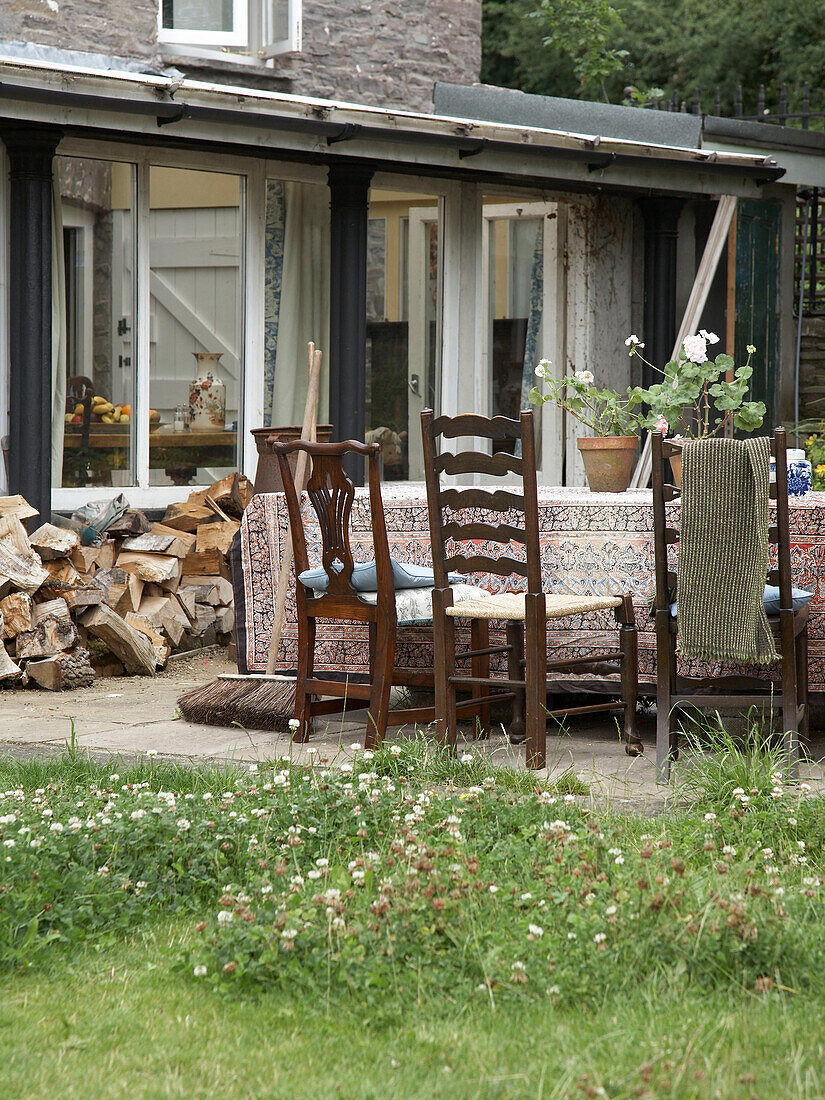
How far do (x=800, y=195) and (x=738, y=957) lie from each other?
10.7 metres

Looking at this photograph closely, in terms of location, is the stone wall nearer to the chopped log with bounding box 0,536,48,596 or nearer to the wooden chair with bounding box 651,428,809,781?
the chopped log with bounding box 0,536,48,596

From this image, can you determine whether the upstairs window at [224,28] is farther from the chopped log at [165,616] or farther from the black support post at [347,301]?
the chopped log at [165,616]

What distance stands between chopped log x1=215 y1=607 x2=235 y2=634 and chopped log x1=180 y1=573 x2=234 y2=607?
0.15ft

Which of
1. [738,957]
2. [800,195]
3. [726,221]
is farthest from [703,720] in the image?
[800,195]

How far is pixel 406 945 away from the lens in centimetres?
278

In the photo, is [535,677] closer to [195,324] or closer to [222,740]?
[222,740]

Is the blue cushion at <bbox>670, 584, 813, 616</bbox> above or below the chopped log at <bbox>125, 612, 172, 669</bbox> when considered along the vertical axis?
above

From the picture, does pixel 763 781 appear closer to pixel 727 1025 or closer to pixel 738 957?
pixel 738 957

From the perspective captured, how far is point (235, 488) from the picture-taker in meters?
8.65

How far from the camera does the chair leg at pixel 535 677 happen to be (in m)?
4.68

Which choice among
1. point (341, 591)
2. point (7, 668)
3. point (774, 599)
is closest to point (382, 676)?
point (341, 591)

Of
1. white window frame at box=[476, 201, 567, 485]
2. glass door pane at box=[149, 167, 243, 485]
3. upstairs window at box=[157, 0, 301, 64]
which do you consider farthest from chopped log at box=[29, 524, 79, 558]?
upstairs window at box=[157, 0, 301, 64]

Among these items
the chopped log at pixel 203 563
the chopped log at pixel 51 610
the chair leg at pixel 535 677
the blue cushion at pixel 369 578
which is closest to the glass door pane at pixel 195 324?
the chopped log at pixel 203 563

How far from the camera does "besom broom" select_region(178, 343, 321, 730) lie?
5543mm
